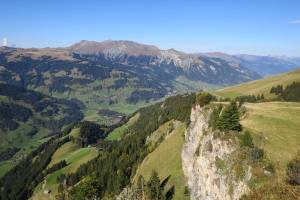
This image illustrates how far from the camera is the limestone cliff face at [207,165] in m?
78.8

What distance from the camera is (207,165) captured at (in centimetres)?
9644

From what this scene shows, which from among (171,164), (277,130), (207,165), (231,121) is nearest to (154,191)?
(207,165)

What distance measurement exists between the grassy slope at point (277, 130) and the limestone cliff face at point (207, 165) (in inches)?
328

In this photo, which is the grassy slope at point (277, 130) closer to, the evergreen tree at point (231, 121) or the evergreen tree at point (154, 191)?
the evergreen tree at point (231, 121)

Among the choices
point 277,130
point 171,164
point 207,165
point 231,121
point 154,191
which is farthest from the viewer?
point 171,164

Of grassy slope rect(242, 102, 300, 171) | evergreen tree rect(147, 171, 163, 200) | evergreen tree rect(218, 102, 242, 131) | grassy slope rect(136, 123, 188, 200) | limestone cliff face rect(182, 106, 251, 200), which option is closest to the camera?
limestone cliff face rect(182, 106, 251, 200)

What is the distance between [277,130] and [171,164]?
197 ft

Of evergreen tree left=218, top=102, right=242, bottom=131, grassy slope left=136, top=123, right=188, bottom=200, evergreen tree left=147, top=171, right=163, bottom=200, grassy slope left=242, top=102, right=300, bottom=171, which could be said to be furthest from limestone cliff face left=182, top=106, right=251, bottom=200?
evergreen tree left=147, top=171, right=163, bottom=200

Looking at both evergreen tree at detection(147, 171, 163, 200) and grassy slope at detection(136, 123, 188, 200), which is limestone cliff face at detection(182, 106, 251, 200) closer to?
grassy slope at detection(136, 123, 188, 200)

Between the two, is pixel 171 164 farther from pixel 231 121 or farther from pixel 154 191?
pixel 231 121

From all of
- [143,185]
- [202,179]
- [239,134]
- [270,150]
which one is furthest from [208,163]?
[143,185]

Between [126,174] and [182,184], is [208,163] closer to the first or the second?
[182,184]

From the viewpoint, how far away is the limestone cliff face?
259 ft

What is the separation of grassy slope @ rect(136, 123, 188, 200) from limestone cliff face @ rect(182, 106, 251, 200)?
169 inches
